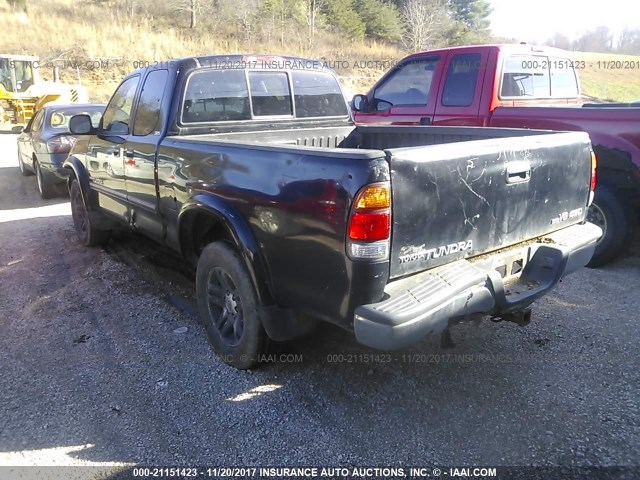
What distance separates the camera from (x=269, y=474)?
8.25ft

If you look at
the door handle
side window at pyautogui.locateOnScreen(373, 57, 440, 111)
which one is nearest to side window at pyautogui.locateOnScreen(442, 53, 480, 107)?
side window at pyautogui.locateOnScreen(373, 57, 440, 111)

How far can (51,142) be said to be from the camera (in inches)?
327

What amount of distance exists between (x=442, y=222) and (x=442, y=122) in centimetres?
383

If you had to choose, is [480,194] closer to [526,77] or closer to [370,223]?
[370,223]

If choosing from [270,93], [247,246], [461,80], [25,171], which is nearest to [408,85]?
[461,80]

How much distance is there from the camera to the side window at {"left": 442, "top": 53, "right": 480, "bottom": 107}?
5.89 metres

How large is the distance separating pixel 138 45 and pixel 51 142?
98.4 ft

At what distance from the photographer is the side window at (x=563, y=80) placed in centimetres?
638

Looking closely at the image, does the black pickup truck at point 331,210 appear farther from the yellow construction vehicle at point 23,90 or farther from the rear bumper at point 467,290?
the yellow construction vehicle at point 23,90

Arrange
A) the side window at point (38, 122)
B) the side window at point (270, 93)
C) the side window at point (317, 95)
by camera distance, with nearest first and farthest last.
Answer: the side window at point (270, 93) → the side window at point (317, 95) → the side window at point (38, 122)

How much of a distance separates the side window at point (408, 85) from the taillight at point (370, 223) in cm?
440

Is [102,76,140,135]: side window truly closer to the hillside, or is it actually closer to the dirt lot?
the dirt lot

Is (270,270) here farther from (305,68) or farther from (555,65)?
(555,65)

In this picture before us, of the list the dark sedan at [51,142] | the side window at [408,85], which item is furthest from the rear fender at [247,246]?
the dark sedan at [51,142]
